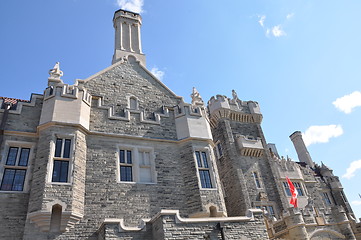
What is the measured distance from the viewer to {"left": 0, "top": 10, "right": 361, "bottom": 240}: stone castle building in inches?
422

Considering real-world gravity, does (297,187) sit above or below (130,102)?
below

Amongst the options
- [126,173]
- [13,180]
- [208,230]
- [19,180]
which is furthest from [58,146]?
[208,230]

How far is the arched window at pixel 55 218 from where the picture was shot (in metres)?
10.7

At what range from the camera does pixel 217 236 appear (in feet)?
34.4

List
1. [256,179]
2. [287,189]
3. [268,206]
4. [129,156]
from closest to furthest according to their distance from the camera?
[129,156], [268,206], [256,179], [287,189]

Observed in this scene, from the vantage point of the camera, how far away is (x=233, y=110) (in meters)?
28.0

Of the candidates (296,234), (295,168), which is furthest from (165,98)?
(295,168)

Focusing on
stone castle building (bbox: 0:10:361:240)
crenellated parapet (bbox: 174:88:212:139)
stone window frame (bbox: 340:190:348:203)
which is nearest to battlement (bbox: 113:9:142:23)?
stone castle building (bbox: 0:10:361:240)

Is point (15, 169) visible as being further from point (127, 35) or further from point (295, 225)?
point (295, 225)

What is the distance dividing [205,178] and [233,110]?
14.8 m

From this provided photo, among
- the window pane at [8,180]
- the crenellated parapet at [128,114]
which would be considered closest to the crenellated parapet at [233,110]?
the crenellated parapet at [128,114]

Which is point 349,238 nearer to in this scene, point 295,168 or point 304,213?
point 304,213

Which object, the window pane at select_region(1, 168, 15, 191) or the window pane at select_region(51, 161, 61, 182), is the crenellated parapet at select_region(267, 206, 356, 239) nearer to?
the window pane at select_region(51, 161, 61, 182)

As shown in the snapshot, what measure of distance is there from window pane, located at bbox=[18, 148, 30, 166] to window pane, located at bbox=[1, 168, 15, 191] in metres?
0.49
